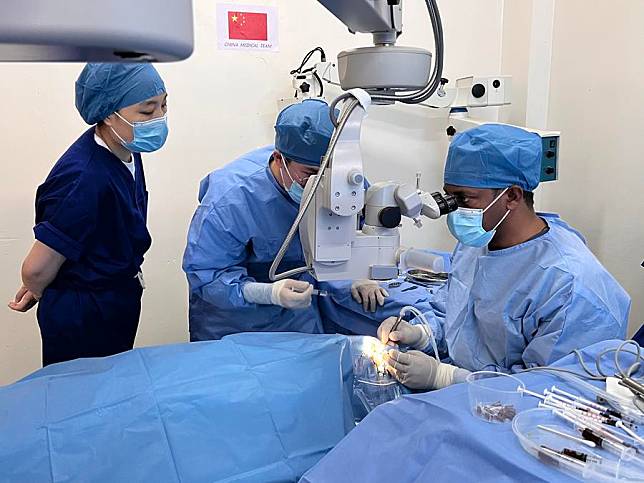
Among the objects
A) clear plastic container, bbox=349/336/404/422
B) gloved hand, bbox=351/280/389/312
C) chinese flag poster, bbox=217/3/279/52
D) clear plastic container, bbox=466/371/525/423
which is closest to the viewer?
clear plastic container, bbox=466/371/525/423

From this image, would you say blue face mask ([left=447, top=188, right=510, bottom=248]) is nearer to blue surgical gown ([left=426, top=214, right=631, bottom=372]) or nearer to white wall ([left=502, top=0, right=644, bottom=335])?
blue surgical gown ([left=426, top=214, right=631, bottom=372])

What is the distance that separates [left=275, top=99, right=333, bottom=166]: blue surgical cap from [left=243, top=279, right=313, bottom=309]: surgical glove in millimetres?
346

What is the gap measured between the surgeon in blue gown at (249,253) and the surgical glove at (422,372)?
368 mm

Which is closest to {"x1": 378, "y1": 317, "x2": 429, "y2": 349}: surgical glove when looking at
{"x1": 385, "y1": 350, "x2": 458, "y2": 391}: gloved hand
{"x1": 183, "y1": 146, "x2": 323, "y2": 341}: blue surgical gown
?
{"x1": 385, "y1": 350, "x2": 458, "y2": 391}: gloved hand

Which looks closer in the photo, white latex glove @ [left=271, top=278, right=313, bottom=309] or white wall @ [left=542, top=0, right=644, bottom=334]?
white latex glove @ [left=271, top=278, right=313, bottom=309]

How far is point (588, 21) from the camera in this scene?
225 cm

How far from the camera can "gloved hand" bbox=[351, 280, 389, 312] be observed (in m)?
1.83

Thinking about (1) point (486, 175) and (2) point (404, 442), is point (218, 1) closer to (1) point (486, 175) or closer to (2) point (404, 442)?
(1) point (486, 175)

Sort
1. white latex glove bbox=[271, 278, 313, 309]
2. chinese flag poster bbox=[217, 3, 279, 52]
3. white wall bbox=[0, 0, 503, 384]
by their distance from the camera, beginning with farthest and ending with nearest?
chinese flag poster bbox=[217, 3, 279, 52] → white wall bbox=[0, 0, 503, 384] → white latex glove bbox=[271, 278, 313, 309]

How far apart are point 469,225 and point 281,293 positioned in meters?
0.56

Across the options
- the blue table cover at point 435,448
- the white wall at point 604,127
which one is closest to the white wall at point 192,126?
the white wall at point 604,127

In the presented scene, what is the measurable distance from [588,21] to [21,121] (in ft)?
7.18

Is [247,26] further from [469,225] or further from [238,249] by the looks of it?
[469,225]

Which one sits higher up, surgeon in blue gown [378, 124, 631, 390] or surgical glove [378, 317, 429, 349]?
surgeon in blue gown [378, 124, 631, 390]
